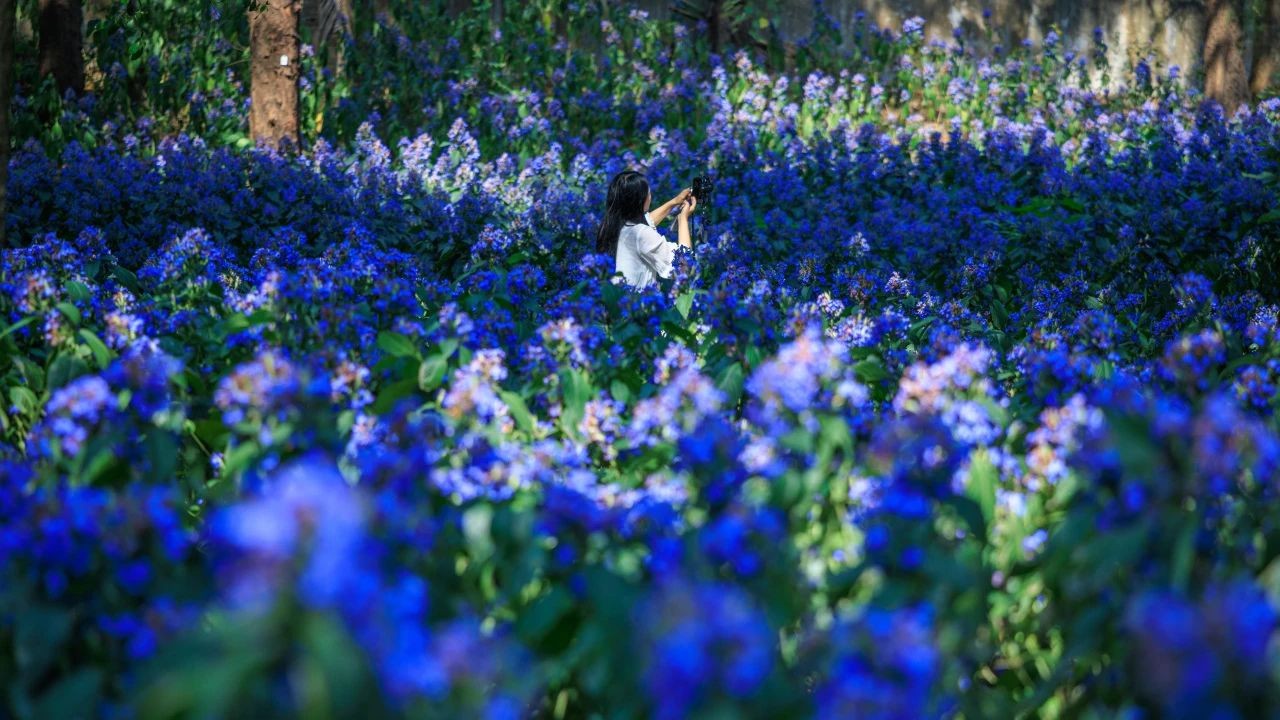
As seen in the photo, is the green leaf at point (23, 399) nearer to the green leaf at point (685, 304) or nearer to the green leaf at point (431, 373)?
the green leaf at point (431, 373)

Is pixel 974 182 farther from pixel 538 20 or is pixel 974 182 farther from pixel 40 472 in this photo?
pixel 40 472

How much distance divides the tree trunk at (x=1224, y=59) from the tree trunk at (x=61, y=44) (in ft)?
32.1

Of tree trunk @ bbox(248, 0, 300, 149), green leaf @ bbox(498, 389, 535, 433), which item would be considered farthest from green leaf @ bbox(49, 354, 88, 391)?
tree trunk @ bbox(248, 0, 300, 149)

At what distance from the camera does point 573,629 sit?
2125 millimetres

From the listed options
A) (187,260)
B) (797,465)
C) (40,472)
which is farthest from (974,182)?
(40,472)

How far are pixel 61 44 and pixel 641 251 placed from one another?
18.4 feet

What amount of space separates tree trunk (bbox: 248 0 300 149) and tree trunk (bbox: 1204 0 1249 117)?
27.6ft

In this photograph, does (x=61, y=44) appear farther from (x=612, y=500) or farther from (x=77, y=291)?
(x=612, y=500)

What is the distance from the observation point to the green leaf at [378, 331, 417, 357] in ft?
10.1

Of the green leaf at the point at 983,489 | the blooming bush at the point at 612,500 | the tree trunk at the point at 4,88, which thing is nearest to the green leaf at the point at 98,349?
the blooming bush at the point at 612,500

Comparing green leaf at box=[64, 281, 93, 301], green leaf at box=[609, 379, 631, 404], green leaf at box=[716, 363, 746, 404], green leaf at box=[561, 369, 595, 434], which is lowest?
green leaf at box=[64, 281, 93, 301]

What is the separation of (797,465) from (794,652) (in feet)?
1.35

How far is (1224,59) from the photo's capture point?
38.1 ft

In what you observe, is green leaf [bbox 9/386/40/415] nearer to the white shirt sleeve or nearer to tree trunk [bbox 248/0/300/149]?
the white shirt sleeve
